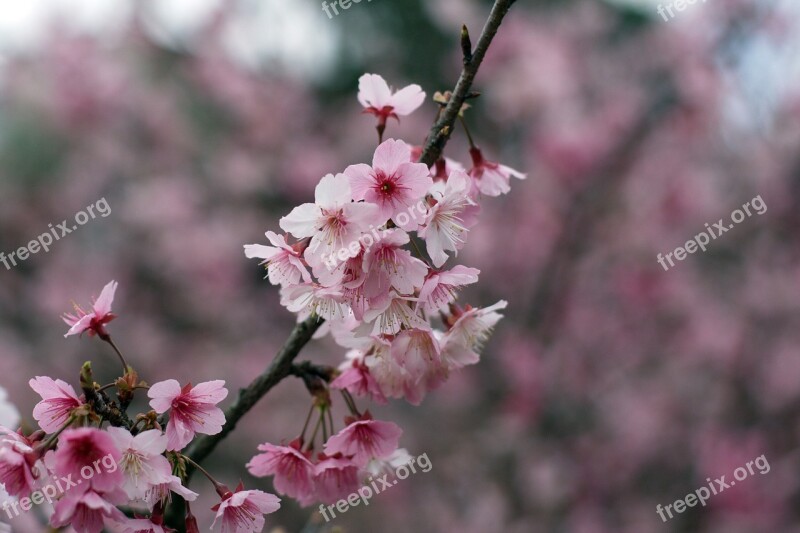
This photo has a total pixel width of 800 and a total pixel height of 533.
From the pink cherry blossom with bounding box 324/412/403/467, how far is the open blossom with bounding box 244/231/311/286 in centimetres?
24

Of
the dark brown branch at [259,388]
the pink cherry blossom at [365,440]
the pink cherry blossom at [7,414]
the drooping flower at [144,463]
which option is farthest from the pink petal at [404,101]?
the pink cherry blossom at [7,414]

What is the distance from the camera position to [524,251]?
15.1 feet

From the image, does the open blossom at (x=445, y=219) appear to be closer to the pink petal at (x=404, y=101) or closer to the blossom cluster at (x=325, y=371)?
the blossom cluster at (x=325, y=371)

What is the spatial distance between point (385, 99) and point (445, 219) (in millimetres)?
242

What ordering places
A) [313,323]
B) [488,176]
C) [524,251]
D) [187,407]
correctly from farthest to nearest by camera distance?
[524,251] → [488,176] → [313,323] → [187,407]

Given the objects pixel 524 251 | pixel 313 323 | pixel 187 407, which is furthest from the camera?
pixel 524 251

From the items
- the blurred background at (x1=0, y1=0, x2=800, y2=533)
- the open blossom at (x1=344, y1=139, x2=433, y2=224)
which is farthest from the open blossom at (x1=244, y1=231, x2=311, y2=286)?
the blurred background at (x1=0, y1=0, x2=800, y2=533)

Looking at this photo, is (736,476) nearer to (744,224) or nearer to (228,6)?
(744,224)

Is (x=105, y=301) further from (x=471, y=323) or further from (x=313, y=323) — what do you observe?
(x=471, y=323)

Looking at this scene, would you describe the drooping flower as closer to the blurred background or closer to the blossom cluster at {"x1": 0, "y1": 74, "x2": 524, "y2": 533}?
the blossom cluster at {"x1": 0, "y1": 74, "x2": 524, "y2": 533}

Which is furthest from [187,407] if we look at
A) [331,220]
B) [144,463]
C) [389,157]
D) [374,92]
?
[374,92]

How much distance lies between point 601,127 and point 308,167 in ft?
7.05

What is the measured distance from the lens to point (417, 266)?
2.86ft

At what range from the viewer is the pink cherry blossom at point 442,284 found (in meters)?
0.88
